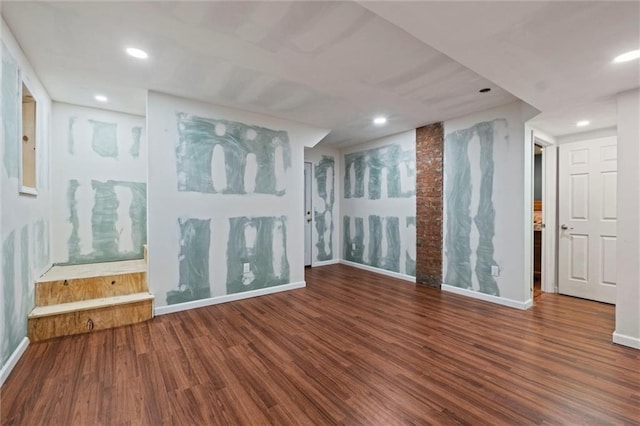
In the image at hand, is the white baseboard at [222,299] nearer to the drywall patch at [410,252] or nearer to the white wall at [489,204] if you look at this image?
the drywall patch at [410,252]

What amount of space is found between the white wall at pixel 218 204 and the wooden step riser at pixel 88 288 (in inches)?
7.9

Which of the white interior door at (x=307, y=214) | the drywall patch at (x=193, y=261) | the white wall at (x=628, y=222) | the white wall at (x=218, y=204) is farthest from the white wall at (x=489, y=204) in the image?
the drywall patch at (x=193, y=261)

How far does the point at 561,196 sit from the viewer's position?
155 inches

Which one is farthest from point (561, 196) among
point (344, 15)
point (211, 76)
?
point (211, 76)

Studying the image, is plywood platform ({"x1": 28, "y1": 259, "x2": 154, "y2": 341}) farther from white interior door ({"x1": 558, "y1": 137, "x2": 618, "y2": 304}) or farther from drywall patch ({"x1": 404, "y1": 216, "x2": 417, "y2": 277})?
white interior door ({"x1": 558, "y1": 137, "x2": 618, "y2": 304})

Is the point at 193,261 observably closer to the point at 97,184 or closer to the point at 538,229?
the point at 97,184

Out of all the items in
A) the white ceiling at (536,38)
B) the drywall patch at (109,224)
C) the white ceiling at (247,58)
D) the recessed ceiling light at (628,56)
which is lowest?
the drywall patch at (109,224)

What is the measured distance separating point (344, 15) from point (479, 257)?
3.30m

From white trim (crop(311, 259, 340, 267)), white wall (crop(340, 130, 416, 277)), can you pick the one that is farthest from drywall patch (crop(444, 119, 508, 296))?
white trim (crop(311, 259, 340, 267))

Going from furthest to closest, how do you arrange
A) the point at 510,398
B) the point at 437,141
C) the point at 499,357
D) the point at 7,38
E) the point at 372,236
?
the point at 372,236 < the point at 437,141 < the point at 499,357 < the point at 7,38 < the point at 510,398

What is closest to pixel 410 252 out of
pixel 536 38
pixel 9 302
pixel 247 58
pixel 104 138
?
pixel 536 38

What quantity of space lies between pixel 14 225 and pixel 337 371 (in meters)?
2.74

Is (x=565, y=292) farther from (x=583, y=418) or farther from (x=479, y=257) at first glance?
(x=583, y=418)

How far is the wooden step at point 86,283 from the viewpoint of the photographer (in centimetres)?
280
